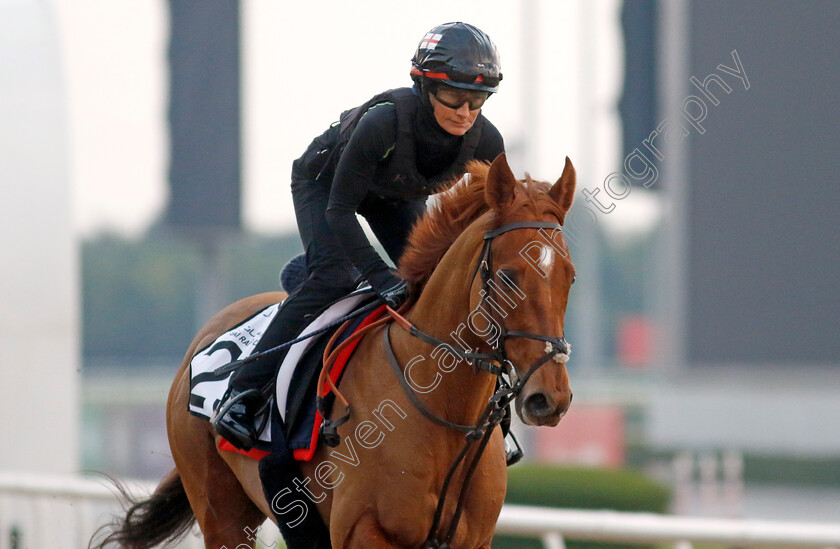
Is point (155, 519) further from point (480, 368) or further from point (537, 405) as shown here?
point (537, 405)

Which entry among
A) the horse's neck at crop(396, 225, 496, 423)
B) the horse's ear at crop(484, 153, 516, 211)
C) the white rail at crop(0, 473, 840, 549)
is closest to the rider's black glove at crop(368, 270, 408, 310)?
the horse's neck at crop(396, 225, 496, 423)

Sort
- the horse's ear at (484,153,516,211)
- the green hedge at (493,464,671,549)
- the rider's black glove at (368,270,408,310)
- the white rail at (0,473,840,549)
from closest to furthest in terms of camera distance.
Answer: the horse's ear at (484,153,516,211), the rider's black glove at (368,270,408,310), the white rail at (0,473,840,549), the green hedge at (493,464,671,549)

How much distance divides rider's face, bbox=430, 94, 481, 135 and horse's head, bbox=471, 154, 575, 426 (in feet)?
1.51

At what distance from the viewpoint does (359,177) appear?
3.79m

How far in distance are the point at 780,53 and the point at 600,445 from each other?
6.52 metres

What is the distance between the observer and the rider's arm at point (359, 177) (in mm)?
3738

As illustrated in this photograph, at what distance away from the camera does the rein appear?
3078 millimetres

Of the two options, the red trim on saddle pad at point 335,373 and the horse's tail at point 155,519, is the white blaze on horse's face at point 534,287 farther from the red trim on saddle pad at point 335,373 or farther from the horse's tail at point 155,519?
the horse's tail at point 155,519

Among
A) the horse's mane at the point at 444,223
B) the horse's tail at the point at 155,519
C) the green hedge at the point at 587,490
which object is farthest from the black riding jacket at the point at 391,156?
the green hedge at the point at 587,490

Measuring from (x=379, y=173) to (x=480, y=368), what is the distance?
0.92 metres

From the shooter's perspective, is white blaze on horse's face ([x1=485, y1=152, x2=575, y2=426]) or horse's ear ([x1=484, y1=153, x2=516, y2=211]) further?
horse's ear ([x1=484, y1=153, x2=516, y2=211])

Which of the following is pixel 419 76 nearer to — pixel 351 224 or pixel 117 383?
pixel 351 224

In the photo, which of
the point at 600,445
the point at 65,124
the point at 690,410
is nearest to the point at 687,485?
the point at 690,410

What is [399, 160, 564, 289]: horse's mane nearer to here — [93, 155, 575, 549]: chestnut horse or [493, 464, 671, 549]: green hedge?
[93, 155, 575, 549]: chestnut horse
